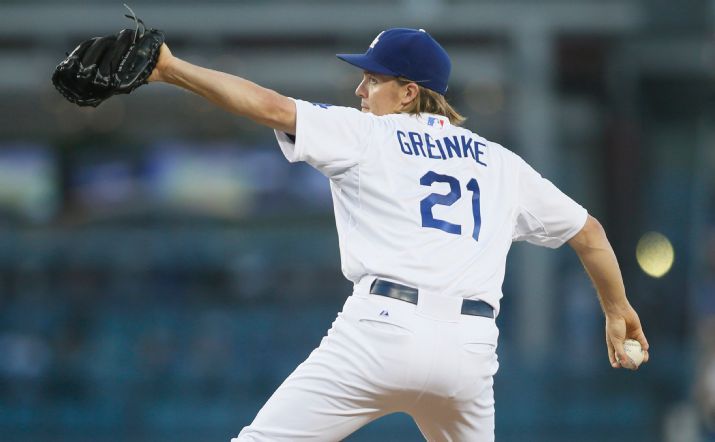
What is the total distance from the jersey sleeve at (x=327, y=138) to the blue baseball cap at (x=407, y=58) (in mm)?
288

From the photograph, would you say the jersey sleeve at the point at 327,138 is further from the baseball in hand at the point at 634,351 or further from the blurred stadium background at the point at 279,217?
the blurred stadium background at the point at 279,217

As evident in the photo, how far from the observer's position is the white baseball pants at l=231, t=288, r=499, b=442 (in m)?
2.83

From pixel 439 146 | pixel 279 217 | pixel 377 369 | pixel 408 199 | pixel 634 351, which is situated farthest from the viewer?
pixel 279 217

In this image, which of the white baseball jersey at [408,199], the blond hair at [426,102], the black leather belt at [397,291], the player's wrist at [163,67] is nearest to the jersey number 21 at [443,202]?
the white baseball jersey at [408,199]

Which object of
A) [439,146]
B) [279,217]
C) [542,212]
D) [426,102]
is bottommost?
[279,217]

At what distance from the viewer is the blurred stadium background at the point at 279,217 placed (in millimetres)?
9328

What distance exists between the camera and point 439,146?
10.0 ft

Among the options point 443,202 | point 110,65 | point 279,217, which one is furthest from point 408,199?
point 279,217

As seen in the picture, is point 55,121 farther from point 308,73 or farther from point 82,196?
point 308,73

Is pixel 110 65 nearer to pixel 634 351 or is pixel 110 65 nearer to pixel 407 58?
pixel 407 58

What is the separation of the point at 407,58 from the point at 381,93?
14cm

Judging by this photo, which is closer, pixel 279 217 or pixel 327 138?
pixel 327 138

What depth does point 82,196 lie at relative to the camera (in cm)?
1224

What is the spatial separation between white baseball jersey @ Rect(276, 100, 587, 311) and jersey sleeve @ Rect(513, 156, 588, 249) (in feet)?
0.48
